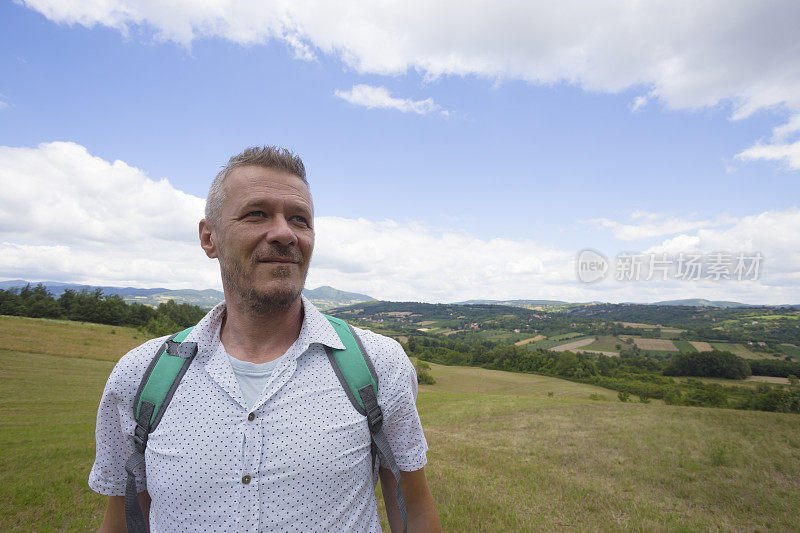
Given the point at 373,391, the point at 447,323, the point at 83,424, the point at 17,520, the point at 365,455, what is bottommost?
the point at 447,323

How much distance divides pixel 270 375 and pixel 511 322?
174m

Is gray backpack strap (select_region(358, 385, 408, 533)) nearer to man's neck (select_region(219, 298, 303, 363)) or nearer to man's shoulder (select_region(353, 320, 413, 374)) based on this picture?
man's shoulder (select_region(353, 320, 413, 374))

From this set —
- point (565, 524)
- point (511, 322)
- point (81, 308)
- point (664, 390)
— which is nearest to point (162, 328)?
point (81, 308)

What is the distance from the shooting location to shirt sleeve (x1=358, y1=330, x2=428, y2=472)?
2.09 metres

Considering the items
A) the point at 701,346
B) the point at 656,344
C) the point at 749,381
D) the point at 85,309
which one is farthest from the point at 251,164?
the point at 656,344

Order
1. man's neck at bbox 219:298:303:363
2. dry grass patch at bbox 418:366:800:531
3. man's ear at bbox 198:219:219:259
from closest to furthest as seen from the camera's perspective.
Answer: man's neck at bbox 219:298:303:363 < man's ear at bbox 198:219:219:259 < dry grass patch at bbox 418:366:800:531

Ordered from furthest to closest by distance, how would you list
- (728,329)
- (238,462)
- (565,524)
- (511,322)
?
(511,322)
(728,329)
(565,524)
(238,462)

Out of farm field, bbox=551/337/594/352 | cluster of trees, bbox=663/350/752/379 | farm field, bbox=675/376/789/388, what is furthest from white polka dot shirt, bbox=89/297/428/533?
farm field, bbox=551/337/594/352

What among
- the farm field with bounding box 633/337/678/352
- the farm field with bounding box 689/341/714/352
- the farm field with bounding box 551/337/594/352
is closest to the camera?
the farm field with bounding box 689/341/714/352

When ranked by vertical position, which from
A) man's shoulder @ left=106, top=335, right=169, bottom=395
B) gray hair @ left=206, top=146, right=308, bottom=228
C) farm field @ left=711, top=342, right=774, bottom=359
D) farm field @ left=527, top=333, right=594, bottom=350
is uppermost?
gray hair @ left=206, top=146, right=308, bottom=228

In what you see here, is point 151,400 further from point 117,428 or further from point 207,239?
point 207,239

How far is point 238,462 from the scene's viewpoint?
1.78 meters

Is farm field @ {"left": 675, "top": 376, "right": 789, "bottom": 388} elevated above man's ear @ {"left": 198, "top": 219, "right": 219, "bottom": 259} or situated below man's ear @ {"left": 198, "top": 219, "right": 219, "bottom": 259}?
below

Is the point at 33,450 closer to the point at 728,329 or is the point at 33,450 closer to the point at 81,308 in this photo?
the point at 81,308
